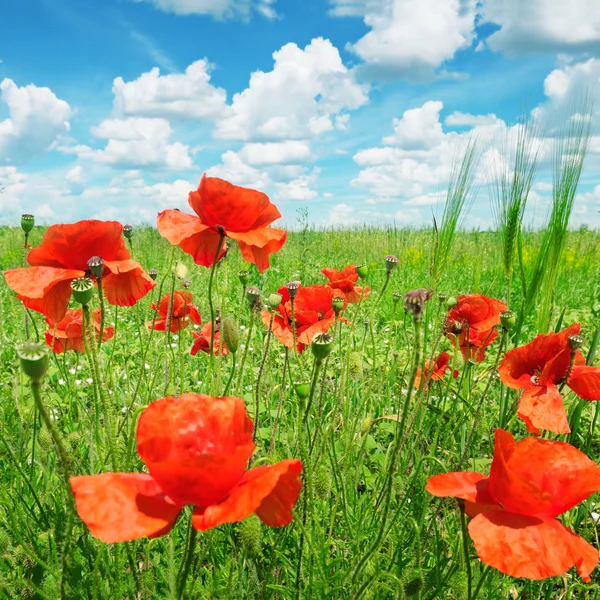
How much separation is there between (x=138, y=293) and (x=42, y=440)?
1.83 ft

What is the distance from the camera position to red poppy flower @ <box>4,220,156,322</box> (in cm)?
115

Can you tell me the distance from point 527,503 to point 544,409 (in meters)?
0.56

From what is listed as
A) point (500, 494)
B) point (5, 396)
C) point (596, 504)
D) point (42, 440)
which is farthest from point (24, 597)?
point (596, 504)

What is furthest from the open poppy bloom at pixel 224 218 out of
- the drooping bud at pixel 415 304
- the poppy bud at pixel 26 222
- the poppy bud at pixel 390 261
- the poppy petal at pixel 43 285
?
the drooping bud at pixel 415 304

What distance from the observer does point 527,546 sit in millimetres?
825

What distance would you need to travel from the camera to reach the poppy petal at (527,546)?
2.64 feet

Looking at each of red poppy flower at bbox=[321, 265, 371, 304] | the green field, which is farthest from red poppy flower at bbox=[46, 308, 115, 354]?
red poppy flower at bbox=[321, 265, 371, 304]

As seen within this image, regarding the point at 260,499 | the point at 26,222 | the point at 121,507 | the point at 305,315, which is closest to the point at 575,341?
the point at 305,315

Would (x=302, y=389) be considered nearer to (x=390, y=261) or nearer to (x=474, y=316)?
(x=390, y=261)

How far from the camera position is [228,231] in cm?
131

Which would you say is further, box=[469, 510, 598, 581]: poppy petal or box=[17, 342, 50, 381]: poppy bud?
box=[469, 510, 598, 581]: poppy petal

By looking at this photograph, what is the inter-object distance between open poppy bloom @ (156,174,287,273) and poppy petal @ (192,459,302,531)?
0.65 metres

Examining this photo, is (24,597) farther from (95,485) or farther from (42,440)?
(95,485)

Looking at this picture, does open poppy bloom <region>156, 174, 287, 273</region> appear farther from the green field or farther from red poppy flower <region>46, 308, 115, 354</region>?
red poppy flower <region>46, 308, 115, 354</region>
